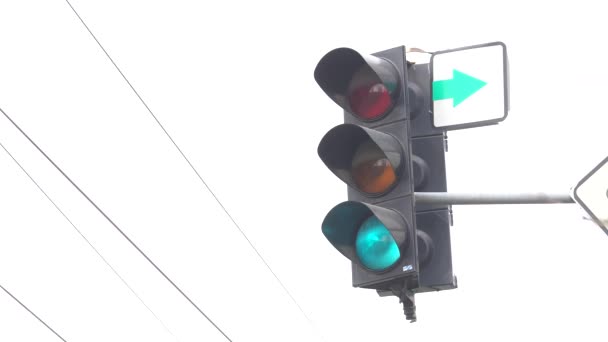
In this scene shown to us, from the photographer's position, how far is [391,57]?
15.6 feet

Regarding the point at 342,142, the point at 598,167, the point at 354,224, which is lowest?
the point at 598,167

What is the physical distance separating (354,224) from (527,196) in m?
0.72

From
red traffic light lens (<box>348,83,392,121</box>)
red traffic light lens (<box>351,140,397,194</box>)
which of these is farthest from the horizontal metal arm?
red traffic light lens (<box>348,83,392,121</box>)

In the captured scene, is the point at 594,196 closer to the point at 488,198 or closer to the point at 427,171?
the point at 488,198

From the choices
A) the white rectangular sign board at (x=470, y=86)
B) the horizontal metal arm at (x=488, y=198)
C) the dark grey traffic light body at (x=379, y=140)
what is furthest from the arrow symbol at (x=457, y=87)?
the horizontal metal arm at (x=488, y=198)

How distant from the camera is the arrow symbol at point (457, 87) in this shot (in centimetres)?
478

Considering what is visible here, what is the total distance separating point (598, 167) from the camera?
485cm

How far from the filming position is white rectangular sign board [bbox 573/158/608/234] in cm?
479

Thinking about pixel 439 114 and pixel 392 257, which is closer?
pixel 392 257

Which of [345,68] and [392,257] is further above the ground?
[345,68]

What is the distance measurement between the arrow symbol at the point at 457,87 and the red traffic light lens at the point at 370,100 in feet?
0.95

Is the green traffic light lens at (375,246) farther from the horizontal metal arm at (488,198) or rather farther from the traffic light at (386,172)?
the horizontal metal arm at (488,198)

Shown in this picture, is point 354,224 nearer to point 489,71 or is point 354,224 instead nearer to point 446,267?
point 446,267

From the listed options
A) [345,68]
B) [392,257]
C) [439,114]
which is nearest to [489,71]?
[439,114]
